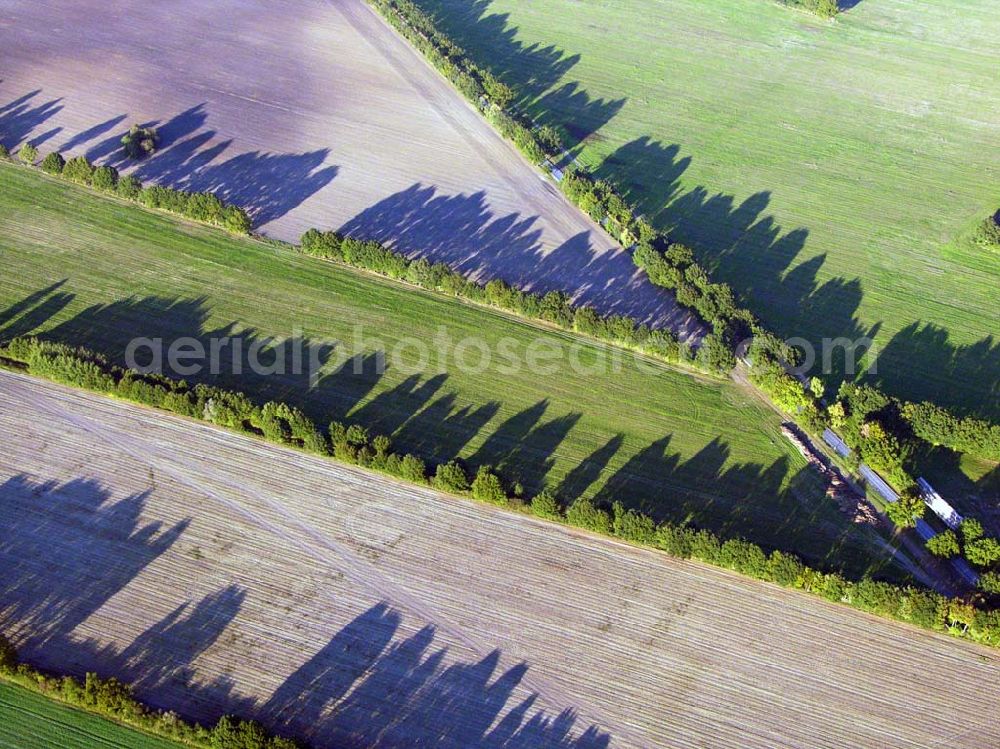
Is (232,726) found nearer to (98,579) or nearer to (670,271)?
(98,579)

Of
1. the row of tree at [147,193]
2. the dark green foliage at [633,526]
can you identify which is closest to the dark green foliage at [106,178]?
the row of tree at [147,193]

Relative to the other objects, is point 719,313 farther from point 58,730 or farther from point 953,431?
point 58,730

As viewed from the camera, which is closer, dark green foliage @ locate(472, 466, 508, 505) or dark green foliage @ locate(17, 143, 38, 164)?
dark green foliage @ locate(472, 466, 508, 505)

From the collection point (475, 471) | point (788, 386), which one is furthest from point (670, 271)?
point (475, 471)

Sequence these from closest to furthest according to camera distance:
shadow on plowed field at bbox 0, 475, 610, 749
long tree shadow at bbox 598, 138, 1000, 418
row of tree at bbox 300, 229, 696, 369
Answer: shadow on plowed field at bbox 0, 475, 610, 749 < row of tree at bbox 300, 229, 696, 369 < long tree shadow at bbox 598, 138, 1000, 418

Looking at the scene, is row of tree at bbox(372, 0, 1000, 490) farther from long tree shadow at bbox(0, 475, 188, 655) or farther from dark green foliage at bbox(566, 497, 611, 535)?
long tree shadow at bbox(0, 475, 188, 655)

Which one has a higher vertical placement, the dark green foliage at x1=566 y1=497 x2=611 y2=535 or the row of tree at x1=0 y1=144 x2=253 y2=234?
the row of tree at x1=0 y1=144 x2=253 y2=234

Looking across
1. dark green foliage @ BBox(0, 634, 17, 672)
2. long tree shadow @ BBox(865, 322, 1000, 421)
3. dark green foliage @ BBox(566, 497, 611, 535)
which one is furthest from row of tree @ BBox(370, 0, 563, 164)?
dark green foliage @ BBox(0, 634, 17, 672)

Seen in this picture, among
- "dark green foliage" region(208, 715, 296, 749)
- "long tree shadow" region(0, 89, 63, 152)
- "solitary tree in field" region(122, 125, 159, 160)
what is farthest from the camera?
"long tree shadow" region(0, 89, 63, 152)

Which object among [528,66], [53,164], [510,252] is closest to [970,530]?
[510,252]
